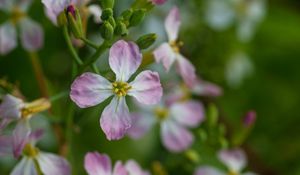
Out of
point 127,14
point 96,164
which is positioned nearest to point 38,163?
point 96,164

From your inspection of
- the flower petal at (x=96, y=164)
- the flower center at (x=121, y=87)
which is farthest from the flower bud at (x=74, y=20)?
the flower petal at (x=96, y=164)

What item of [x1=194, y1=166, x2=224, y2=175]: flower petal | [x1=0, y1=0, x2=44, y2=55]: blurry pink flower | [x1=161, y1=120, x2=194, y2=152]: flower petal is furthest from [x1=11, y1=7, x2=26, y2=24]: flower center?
[x1=194, y1=166, x2=224, y2=175]: flower petal

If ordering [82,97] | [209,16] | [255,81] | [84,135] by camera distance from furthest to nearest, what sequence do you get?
[255,81], [209,16], [84,135], [82,97]

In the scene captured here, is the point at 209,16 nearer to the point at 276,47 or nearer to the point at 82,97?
the point at 276,47

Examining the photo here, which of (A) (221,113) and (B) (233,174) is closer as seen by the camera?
(B) (233,174)

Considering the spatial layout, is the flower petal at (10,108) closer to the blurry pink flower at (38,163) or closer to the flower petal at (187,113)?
the blurry pink flower at (38,163)

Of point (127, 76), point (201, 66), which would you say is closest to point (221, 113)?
point (201, 66)

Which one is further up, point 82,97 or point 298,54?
point 82,97
